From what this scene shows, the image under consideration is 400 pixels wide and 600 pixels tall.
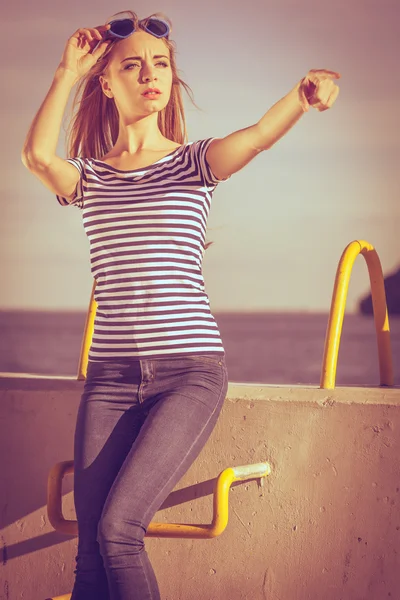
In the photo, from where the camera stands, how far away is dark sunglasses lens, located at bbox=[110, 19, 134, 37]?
3059 mm

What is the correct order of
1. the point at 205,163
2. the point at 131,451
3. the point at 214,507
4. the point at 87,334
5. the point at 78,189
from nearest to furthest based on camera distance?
the point at 131,451
the point at 214,507
the point at 205,163
the point at 78,189
the point at 87,334

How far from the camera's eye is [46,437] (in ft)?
11.0

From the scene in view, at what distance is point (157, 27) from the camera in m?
3.06

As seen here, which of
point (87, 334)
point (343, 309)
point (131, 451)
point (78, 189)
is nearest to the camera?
point (131, 451)

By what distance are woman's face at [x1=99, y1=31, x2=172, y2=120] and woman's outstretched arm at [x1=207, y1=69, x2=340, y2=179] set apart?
374 millimetres

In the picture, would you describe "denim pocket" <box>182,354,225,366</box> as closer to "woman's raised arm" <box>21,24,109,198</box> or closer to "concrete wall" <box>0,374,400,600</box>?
"concrete wall" <box>0,374,400,600</box>

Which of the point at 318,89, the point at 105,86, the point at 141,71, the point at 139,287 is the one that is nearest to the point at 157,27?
the point at 141,71

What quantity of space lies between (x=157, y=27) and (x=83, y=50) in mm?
253

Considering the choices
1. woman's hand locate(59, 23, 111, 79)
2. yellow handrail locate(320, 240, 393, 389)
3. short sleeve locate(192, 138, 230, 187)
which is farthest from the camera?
yellow handrail locate(320, 240, 393, 389)

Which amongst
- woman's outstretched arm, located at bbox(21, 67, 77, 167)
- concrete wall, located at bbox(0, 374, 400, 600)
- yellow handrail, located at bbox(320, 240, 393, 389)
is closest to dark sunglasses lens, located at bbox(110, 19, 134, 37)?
woman's outstretched arm, located at bbox(21, 67, 77, 167)

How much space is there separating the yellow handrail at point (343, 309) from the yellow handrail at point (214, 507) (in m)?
0.40

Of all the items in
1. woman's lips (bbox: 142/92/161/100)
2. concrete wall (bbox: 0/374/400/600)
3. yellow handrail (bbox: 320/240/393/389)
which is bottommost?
concrete wall (bbox: 0/374/400/600)

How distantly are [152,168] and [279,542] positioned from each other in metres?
1.27

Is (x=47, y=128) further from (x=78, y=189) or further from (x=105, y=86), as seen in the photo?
(x=105, y=86)
